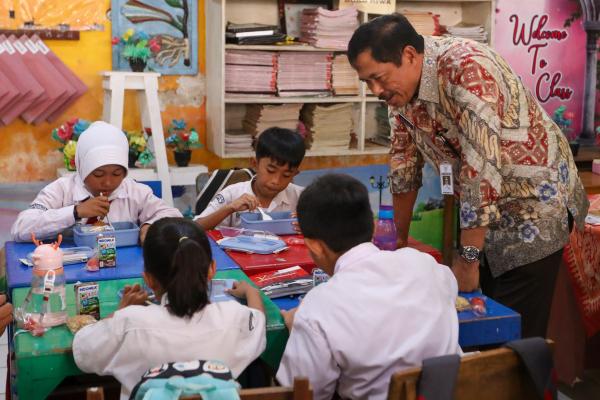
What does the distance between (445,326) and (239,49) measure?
292 centimetres

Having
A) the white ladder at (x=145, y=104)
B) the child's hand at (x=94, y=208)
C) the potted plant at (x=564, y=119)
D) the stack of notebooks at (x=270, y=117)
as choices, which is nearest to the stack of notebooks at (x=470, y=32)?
the potted plant at (x=564, y=119)

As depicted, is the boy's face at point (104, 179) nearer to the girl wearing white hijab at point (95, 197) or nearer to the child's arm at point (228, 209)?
the girl wearing white hijab at point (95, 197)

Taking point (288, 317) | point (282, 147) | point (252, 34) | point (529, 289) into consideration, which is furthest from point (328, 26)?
point (288, 317)

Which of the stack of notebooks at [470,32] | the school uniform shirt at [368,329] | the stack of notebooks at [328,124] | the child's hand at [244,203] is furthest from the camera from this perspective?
the stack of notebooks at [470,32]

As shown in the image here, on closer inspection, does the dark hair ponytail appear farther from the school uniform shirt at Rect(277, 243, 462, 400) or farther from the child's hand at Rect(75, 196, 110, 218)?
the child's hand at Rect(75, 196, 110, 218)

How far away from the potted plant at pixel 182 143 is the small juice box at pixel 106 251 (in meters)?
1.98

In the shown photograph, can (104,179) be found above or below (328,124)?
below

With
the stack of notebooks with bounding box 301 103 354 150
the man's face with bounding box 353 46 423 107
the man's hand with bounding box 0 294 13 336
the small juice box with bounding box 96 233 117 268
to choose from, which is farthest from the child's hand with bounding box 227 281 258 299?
the stack of notebooks with bounding box 301 103 354 150

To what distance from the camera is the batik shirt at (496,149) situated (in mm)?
2160

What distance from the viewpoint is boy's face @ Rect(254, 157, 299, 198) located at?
10.5 feet

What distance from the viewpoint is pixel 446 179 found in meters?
2.38

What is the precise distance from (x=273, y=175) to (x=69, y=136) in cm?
146

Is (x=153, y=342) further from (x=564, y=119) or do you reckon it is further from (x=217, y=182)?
(x=564, y=119)

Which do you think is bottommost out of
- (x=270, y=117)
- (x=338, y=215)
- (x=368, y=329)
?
(x=368, y=329)
